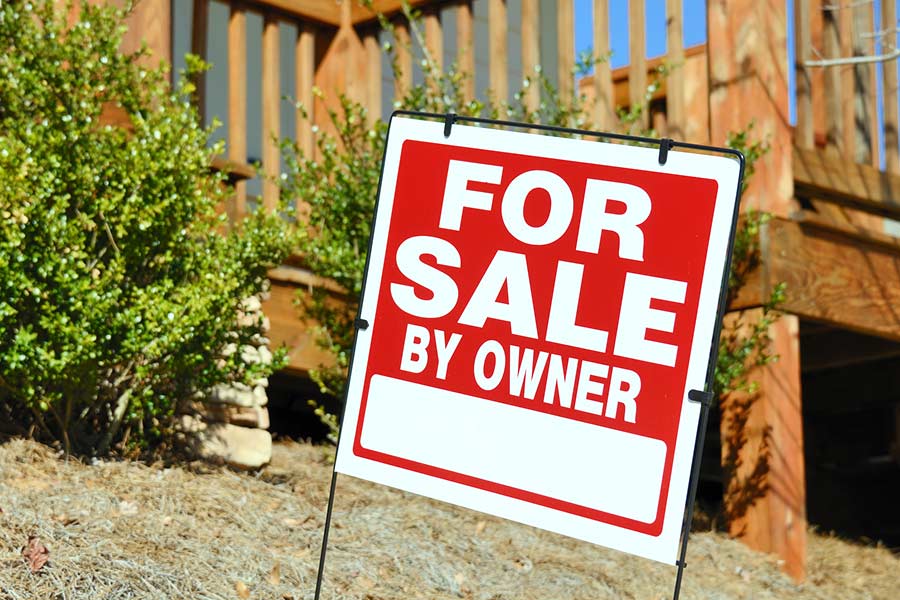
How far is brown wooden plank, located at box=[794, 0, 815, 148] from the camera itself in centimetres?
666

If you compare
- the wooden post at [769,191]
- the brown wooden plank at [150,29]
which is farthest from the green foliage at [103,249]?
the wooden post at [769,191]

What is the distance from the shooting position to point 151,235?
5.14 m

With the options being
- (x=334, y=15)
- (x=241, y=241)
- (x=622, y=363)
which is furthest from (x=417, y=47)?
(x=622, y=363)

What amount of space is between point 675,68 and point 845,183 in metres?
1.25

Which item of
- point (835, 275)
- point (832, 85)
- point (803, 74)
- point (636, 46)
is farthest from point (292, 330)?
point (832, 85)

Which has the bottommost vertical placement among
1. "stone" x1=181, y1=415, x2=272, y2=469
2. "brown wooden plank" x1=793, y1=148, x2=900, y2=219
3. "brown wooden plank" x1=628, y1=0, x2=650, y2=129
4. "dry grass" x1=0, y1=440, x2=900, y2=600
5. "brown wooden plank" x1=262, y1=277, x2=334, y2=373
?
"dry grass" x1=0, y1=440, x2=900, y2=600

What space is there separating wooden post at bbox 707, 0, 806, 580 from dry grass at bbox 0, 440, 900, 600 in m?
0.22

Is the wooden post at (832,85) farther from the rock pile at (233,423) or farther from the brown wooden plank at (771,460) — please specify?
the rock pile at (233,423)

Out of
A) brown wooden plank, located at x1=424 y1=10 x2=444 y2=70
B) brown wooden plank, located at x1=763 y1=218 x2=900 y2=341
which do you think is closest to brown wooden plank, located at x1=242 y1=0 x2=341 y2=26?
brown wooden plank, located at x1=424 y1=10 x2=444 y2=70

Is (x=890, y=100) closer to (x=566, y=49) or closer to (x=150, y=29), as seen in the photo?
(x=566, y=49)

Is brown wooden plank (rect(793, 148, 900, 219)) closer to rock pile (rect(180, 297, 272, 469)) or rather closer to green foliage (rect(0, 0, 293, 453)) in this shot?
green foliage (rect(0, 0, 293, 453))

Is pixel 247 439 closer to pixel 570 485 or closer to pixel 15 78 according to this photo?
pixel 15 78

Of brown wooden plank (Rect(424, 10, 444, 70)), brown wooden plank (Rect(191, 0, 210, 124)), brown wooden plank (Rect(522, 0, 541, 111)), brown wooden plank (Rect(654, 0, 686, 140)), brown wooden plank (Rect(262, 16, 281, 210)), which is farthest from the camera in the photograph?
brown wooden plank (Rect(424, 10, 444, 70))

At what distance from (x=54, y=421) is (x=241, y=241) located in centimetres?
113
